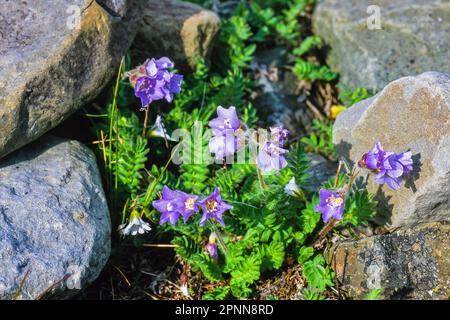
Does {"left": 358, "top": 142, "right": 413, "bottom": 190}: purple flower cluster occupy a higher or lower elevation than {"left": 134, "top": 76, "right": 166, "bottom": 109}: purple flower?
lower

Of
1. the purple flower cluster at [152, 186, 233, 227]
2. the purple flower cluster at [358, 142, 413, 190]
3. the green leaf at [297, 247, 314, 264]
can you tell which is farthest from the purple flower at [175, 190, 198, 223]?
the purple flower cluster at [358, 142, 413, 190]

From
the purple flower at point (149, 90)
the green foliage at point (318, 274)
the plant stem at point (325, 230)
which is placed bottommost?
the green foliage at point (318, 274)

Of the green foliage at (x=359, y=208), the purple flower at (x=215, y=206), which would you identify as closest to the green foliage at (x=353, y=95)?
the green foliage at (x=359, y=208)

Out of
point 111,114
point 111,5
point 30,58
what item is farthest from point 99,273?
point 111,5

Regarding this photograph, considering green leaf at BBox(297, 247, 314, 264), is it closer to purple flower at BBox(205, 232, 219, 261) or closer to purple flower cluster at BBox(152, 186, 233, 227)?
purple flower at BBox(205, 232, 219, 261)

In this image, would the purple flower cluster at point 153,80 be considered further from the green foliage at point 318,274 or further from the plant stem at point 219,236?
the green foliage at point 318,274
